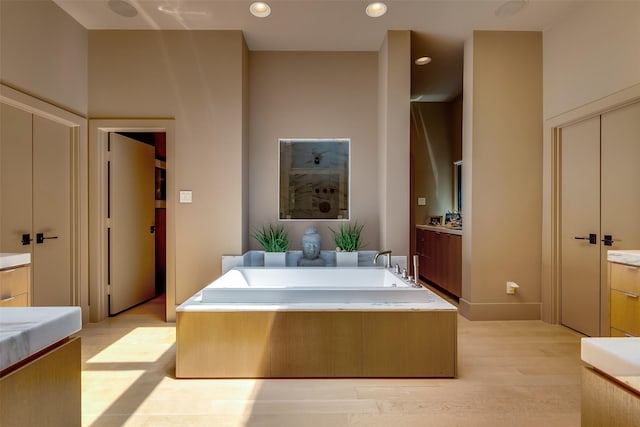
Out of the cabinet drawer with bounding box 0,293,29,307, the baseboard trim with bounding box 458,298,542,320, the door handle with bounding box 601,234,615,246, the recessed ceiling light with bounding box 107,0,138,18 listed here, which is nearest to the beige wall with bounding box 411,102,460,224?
the baseboard trim with bounding box 458,298,542,320

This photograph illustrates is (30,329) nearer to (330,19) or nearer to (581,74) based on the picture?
(330,19)

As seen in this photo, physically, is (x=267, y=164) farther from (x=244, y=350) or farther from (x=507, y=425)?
(x=507, y=425)

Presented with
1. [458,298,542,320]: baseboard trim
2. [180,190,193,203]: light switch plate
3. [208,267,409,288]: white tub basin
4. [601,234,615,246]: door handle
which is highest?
[180,190,193,203]: light switch plate

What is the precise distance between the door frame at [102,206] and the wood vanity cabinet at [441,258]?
2.92 meters

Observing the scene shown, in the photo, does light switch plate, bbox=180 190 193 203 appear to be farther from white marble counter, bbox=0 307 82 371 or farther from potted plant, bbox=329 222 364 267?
white marble counter, bbox=0 307 82 371

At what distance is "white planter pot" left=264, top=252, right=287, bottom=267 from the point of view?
3.36 m

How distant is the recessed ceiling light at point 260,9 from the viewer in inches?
111

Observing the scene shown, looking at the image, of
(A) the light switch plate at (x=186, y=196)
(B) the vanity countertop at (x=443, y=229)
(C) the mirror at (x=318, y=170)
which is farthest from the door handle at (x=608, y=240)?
(A) the light switch plate at (x=186, y=196)

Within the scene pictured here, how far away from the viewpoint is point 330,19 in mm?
3043

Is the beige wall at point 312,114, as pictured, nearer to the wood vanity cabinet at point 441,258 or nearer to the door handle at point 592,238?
the wood vanity cabinet at point 441,258

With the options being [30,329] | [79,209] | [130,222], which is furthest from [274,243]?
[30,329]

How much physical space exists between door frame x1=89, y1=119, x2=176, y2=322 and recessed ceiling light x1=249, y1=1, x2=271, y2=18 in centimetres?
123

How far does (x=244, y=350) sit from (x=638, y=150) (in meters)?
2.98

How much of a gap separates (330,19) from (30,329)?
315cm
